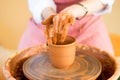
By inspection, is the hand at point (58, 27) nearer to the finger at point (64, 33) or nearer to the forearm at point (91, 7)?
the finger at point (64, 33)

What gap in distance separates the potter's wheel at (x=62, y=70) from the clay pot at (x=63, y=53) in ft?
0.08

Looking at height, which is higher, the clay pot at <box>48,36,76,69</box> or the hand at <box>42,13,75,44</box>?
the hand at <box>42,13,75,44</box>

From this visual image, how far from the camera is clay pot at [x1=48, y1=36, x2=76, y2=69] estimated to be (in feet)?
2.75

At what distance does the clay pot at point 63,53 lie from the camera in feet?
2.75

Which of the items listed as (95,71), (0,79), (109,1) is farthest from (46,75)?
(0,79)

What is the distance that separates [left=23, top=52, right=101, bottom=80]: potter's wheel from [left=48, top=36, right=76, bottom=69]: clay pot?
0.02m

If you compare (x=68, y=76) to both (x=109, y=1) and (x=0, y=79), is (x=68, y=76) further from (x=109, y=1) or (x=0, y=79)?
(x=0, y=79)

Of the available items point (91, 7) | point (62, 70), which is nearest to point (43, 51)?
point (62, 70)

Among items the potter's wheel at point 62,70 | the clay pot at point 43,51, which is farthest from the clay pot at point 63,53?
the clay pot at point 43,51

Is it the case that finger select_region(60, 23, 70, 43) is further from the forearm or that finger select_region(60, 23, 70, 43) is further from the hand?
the forearm

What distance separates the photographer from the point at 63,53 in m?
0.85

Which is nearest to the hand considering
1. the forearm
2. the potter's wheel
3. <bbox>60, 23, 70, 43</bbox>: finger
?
<bbox>60, 23, 70, 43</bbox>: finger

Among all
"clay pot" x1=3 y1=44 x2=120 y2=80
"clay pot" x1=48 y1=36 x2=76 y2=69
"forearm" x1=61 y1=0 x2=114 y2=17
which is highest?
"forearm" x1=61 y1=0 x2=114 y2=17

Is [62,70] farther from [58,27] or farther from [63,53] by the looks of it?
[58,27]
